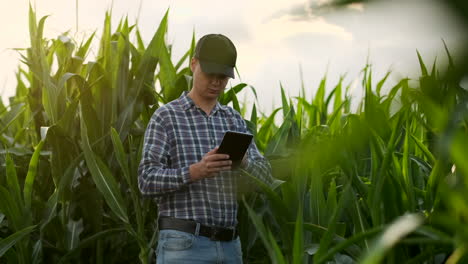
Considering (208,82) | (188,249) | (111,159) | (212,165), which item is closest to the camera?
(212,165)

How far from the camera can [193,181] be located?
1.62 m

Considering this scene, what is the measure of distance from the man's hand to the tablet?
0.02 m

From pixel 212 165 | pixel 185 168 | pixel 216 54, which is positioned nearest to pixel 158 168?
pixel 185 168

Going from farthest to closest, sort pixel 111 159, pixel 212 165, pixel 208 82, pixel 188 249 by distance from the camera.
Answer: pixel 111 159, pixel 208 82, pixel 188 249, pixel 212 165

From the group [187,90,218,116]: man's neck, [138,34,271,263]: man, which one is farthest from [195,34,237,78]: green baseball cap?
[187,90,218,116]: man's neck

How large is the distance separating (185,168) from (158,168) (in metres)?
0.10

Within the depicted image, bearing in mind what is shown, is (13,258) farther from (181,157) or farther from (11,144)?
(181,157)

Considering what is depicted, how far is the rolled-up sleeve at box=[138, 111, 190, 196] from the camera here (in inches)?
64.9

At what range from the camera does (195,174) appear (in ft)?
5.20

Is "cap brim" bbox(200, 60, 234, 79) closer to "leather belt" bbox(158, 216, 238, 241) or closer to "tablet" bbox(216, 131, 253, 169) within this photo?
"tablet" bbox(216, 131, 253, 169)

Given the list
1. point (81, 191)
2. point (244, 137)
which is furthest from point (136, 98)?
point (244, 137)

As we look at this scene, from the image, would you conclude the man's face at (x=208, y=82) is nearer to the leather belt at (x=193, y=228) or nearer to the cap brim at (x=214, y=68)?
the cap brim at (x=214, y=68)

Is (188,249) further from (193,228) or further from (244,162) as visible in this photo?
(244,162)

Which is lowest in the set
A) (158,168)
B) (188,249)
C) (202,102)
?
(188,249)
